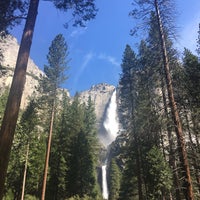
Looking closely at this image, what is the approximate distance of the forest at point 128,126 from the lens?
9.79 metres

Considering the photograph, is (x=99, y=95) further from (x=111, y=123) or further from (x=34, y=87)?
(x=34, y=87)

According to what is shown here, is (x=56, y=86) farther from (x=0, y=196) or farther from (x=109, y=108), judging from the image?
(x=109, y=108)

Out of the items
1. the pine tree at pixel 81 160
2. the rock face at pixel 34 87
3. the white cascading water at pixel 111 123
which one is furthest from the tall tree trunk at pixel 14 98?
the white cascading water at pixel 111 123

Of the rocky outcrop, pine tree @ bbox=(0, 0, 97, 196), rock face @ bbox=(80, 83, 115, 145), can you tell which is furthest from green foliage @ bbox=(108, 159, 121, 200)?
the rocky outcrop

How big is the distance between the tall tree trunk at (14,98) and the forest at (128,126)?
0.07 feet

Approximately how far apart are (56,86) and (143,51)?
1047 centimetres

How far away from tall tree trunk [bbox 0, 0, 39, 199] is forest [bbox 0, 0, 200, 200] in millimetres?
22

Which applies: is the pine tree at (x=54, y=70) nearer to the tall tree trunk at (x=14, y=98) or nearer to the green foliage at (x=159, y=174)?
the green foliage at (x=159, y=174)

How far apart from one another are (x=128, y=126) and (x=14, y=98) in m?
20.7

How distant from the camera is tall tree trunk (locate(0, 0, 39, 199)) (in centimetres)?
550

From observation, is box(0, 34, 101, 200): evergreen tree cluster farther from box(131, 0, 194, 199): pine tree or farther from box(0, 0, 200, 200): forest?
box(131, 0, 194, 199): pine tree

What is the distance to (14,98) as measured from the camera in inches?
→ 249

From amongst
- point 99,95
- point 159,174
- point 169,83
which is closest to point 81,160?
point 159,174

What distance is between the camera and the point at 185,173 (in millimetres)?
8734
